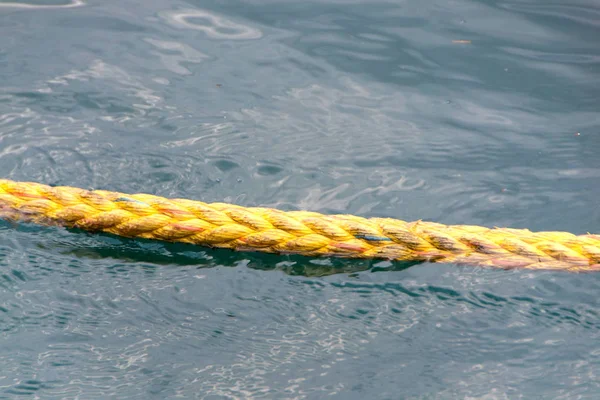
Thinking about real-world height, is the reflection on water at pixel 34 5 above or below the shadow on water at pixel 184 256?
above

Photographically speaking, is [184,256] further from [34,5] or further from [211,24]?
[34,5]

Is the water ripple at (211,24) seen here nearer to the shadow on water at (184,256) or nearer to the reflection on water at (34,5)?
the reflection on water at (34,5)

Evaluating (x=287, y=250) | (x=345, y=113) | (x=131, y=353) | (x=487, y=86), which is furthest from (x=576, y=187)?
(x=131, y=353)

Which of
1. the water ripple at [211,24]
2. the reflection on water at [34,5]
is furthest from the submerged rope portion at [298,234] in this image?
the reflection on water at [34,5]

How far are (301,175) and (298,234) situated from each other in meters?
0.51

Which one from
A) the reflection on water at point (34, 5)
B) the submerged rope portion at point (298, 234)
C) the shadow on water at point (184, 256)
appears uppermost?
the reflection on water at point (34, 5)

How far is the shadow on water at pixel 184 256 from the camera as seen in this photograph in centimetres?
229

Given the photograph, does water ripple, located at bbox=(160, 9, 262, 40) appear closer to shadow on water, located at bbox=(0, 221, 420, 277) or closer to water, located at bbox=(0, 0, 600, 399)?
water, located at bbox=(0, 0, 600, 399)

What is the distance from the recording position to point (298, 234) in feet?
7.48

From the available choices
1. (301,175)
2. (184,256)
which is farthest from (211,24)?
(184,256)

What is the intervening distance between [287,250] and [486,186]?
890 millimetres

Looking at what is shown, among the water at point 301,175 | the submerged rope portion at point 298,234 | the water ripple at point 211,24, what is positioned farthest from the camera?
the water ripple at point 211,24

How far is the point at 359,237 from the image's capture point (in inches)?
89.7

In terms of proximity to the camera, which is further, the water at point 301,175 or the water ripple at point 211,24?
the water ripple at point 211,24
